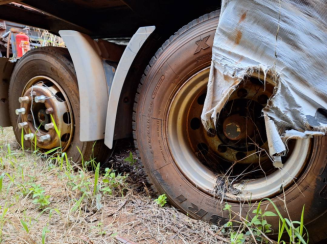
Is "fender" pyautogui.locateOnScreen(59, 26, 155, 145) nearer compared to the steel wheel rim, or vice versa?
the steel wheel rim

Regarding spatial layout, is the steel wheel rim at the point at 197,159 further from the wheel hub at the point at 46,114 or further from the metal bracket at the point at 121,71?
the wheel hub at the point at 46,114

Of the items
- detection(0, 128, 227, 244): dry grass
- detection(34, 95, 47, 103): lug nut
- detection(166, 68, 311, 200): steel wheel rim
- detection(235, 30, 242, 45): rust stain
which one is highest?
detection(235, 30, 242, 45): rust stain

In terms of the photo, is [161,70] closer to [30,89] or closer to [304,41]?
[304,41]

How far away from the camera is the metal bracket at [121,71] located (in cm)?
146

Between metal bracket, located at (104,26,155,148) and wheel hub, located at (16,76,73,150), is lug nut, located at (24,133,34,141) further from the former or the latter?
metal bracket, located at (104,26,155,148)

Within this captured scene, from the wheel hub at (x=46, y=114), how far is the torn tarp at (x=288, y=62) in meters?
1.45

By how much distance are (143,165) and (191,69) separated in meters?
0.69

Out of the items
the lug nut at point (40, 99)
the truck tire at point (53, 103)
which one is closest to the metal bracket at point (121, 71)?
the truck tire at point (53, 103)

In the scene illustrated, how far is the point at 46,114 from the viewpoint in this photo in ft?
6.81

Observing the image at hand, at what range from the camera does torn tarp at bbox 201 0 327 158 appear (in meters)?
0.98

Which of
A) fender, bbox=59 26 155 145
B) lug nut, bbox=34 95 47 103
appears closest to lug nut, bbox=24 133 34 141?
lug nut, bbox=34 95 47 103

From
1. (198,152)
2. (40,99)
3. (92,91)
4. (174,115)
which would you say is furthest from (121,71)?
(40,99)

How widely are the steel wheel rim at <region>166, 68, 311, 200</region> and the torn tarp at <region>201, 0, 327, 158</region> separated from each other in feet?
0.76

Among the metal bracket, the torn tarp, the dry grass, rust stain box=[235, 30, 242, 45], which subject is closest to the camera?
the torn tarp
